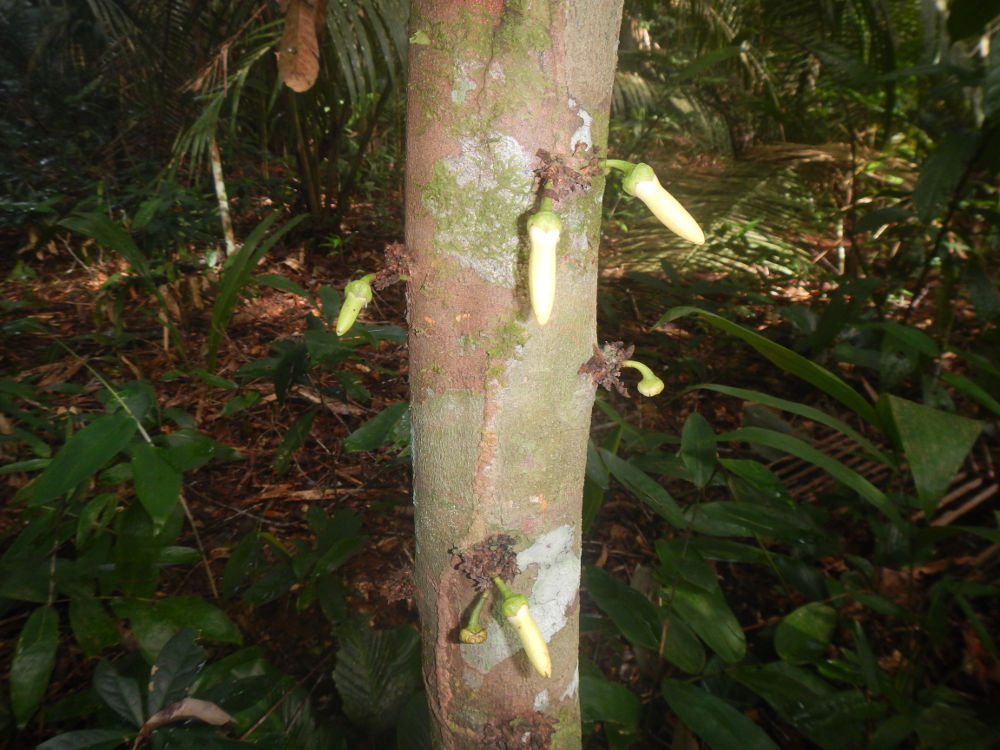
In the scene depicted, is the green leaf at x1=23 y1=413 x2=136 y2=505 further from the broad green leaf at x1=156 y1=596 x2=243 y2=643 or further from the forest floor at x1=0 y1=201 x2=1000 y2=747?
the forest floor at x1=0 y1=201 x2=1000 y2=747

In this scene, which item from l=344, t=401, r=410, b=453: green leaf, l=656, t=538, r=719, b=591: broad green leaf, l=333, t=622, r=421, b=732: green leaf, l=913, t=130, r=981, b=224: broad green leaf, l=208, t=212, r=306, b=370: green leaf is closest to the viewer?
l=333, t=622, r=421, b=732: green leaf

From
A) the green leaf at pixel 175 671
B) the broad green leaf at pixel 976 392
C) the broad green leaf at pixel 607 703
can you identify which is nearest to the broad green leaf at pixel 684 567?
the broad green leaf at pixel 607 703

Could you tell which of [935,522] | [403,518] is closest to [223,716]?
[403,518]

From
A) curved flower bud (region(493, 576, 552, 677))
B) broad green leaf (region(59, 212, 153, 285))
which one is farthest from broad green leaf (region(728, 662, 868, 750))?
broad green leaf (region(59, 212, 153, 285))

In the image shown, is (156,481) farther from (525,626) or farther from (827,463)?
(827,463)

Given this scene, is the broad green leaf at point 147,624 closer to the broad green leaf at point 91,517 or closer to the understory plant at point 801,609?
the broad green leaf at point 91,517

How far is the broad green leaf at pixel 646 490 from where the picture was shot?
1326 mm

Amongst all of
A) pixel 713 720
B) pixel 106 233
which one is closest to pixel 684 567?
pixel 713 720

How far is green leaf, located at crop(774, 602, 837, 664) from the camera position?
1.26 meters

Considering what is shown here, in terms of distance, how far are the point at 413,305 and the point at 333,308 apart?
131 centimetres

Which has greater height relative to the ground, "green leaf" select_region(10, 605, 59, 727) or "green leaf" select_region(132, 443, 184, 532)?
"green leaf" select_region(132, 443, 184, 532)

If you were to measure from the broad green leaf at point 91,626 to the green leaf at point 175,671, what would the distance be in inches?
10.0

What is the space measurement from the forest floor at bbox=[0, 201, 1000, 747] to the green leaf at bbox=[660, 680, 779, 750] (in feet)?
1.42

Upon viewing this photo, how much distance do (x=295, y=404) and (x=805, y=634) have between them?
206cm
